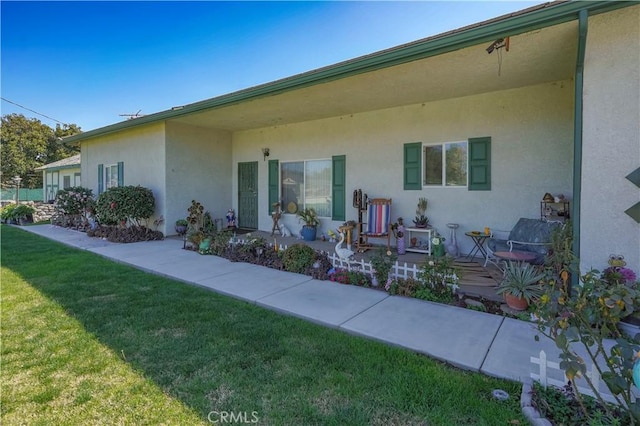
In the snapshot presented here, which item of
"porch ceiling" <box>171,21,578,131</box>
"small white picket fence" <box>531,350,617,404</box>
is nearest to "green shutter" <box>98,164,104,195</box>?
"porch ceiling" <box>171,21,578,131</box>

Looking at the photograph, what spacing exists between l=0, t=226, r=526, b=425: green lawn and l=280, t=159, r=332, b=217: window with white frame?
15.4 ft

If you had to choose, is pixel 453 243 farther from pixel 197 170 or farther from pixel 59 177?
pixel 59 177

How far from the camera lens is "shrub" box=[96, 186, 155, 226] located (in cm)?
816

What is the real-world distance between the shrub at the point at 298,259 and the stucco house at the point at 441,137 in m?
2.59

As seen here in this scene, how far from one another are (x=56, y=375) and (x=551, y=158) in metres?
6.86

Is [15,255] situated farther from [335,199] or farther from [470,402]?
[470,402]

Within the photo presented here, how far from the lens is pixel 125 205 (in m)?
8.12

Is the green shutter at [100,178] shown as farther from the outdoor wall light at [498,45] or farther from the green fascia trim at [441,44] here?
the outdoor wall light at [498,45]

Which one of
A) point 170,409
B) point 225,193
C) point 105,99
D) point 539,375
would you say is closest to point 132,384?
point 170,409

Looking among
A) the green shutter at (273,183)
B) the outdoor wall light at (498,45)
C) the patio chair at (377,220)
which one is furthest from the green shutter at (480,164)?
the green shutter at (273,183)

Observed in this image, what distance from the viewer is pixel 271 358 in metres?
2.62

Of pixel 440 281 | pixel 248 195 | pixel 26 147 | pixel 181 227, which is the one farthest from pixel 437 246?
pixel 26 147

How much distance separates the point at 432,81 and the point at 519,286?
3.41 m

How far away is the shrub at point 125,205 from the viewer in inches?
321
